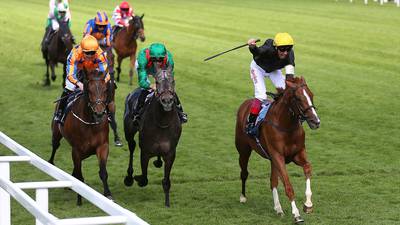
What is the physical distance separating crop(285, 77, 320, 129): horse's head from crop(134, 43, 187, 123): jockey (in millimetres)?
1459

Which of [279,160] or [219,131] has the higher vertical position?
[279,160]

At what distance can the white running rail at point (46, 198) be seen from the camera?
436 centimetres

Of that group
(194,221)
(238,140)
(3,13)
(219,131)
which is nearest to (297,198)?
Result: (238,140)

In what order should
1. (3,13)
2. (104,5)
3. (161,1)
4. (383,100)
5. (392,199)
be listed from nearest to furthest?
1. (392,199)
2. (383,100)
3. (3,13)
4. (104,5)
5. (161,1)

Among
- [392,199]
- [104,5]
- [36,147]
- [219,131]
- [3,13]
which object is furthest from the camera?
[104,5]

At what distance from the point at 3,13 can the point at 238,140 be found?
26417 millimetres

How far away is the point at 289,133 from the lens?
860 cm

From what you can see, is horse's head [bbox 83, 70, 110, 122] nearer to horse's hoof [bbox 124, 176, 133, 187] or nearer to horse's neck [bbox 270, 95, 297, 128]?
horse's hoof [bbox 124, 176, 133, 187]

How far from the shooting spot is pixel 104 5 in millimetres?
38875

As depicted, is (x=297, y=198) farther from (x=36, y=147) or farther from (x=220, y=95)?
(x=220, y=95)

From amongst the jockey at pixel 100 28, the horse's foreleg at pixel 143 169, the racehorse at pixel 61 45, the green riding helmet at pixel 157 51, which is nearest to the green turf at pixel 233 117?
the horse's foreleg at pixel 143 169

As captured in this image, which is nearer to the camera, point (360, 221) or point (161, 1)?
point (360, 221)

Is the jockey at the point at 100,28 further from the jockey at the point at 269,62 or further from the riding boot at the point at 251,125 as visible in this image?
the riding boot at the point at 251,125

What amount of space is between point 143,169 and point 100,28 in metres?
5.76
